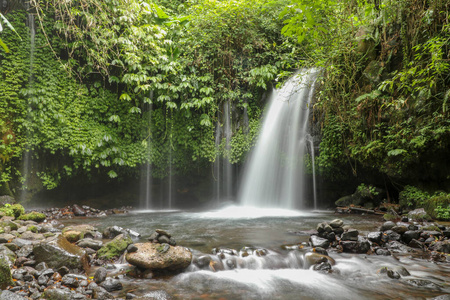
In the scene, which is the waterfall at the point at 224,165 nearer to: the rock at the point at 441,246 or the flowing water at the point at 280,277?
the flowing water at the point at 280,277

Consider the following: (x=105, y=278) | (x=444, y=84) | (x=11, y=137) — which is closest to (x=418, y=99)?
(x=444, y=84)

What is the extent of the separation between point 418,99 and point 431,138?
94cm

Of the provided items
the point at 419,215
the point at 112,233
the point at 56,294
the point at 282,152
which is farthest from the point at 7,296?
the point at 282,152

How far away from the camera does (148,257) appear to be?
12.4ft

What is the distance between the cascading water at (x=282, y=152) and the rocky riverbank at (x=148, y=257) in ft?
14.6

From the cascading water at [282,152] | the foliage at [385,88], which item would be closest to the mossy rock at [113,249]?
the foliage at [385,88]

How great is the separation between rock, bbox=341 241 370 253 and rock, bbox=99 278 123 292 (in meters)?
3.31

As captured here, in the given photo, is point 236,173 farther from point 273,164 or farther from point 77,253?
point 77,253

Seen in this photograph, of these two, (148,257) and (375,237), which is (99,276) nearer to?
(148,257)

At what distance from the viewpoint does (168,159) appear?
1085cm

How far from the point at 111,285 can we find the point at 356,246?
3533mm

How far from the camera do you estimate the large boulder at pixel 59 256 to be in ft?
11.9

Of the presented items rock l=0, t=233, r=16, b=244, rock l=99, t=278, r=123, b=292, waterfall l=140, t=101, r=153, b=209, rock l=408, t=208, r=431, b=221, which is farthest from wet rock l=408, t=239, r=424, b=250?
waterfall l=140, t=101, r=153, b=209

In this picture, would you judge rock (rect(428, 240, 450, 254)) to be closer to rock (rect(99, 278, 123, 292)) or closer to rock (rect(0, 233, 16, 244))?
rock (rect(99, 278, 123, 292))
